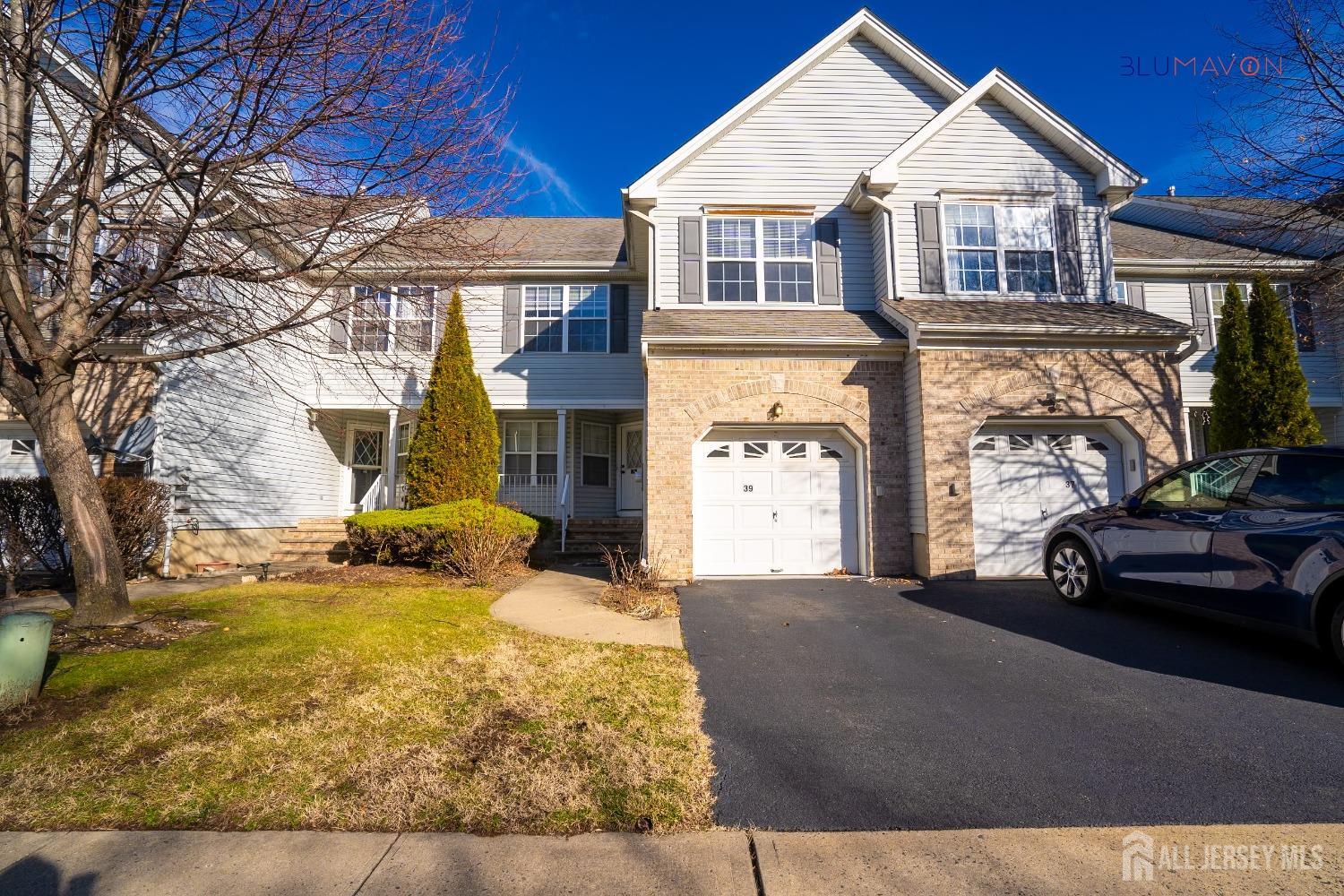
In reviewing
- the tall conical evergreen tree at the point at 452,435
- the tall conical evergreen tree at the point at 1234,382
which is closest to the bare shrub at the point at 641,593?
the tall conical evergreen tree at the point at 452,435

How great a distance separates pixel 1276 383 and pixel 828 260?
24.3ft

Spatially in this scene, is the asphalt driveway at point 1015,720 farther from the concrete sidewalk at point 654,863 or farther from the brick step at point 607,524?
the brick step at point 607,524

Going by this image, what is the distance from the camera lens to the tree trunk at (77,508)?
17.6 feet

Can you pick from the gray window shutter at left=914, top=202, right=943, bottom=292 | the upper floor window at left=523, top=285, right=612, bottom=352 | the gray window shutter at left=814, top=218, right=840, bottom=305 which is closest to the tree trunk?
the upper floor window at left=523, top=285, right=612, bottom=352

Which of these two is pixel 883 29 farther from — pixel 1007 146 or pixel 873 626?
pixel 873 626

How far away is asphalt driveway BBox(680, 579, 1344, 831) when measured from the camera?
295 cm

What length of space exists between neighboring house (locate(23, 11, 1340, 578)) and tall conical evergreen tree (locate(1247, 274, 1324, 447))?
118 cm

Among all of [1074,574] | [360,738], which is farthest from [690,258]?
[360,738]

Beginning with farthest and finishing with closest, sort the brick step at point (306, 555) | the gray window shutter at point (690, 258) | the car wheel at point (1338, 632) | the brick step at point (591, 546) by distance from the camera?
the brick step at point (591, 546)
the brick step at point (306, 555)
the gray window shutter at point (690, 258)
the car wheel at point (1338, 632)

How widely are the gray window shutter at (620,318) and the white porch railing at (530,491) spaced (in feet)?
11.0

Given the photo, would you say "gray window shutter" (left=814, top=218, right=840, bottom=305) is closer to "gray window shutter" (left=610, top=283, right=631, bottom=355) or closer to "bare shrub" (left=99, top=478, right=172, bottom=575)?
"gray window shutter" (left=610, top=283, right=631, bottom=355)

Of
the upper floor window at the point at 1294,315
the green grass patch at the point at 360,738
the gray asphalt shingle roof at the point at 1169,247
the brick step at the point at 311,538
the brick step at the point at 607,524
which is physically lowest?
the green grass patch at the point at 360,738

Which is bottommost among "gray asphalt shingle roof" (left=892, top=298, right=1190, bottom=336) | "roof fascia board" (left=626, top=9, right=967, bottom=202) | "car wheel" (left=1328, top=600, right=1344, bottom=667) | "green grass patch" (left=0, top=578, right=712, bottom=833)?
"green grass patch" (left=0, top=578, right=712, bottom=833)

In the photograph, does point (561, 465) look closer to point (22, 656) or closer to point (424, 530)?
point (424, 530)
